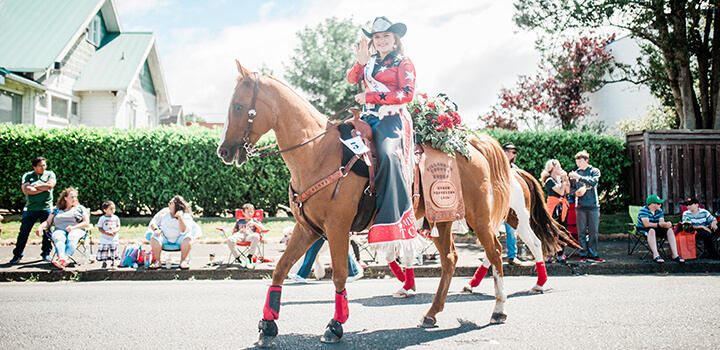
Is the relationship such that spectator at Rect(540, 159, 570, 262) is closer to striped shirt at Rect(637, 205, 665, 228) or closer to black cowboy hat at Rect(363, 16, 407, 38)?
striped shirt at Rect(637, 205, 665, 228)

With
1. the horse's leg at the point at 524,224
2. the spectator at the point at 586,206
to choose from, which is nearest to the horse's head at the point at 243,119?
the horse's leg at the point at 524,224

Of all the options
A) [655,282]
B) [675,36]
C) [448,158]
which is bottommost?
[655,282]

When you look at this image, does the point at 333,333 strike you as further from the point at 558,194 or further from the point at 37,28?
the point at 37,28

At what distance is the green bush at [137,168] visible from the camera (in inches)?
605

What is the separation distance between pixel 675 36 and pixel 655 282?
32.0 feet

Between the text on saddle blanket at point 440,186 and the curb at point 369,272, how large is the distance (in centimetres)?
391

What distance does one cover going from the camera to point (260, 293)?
7.08m

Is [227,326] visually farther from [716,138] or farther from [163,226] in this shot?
[716,138]

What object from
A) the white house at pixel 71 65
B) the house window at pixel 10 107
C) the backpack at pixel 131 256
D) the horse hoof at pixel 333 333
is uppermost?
the white house at pixel 71 65

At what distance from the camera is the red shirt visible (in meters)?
4.80

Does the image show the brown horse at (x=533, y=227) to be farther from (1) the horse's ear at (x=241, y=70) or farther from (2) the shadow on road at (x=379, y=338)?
(1) the horse's ear at (x=241, y=70)

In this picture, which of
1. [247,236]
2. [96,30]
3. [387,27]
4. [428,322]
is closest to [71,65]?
[96,30]

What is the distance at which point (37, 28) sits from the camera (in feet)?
69.7

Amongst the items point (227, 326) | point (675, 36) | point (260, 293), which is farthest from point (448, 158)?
point (675, 36)
